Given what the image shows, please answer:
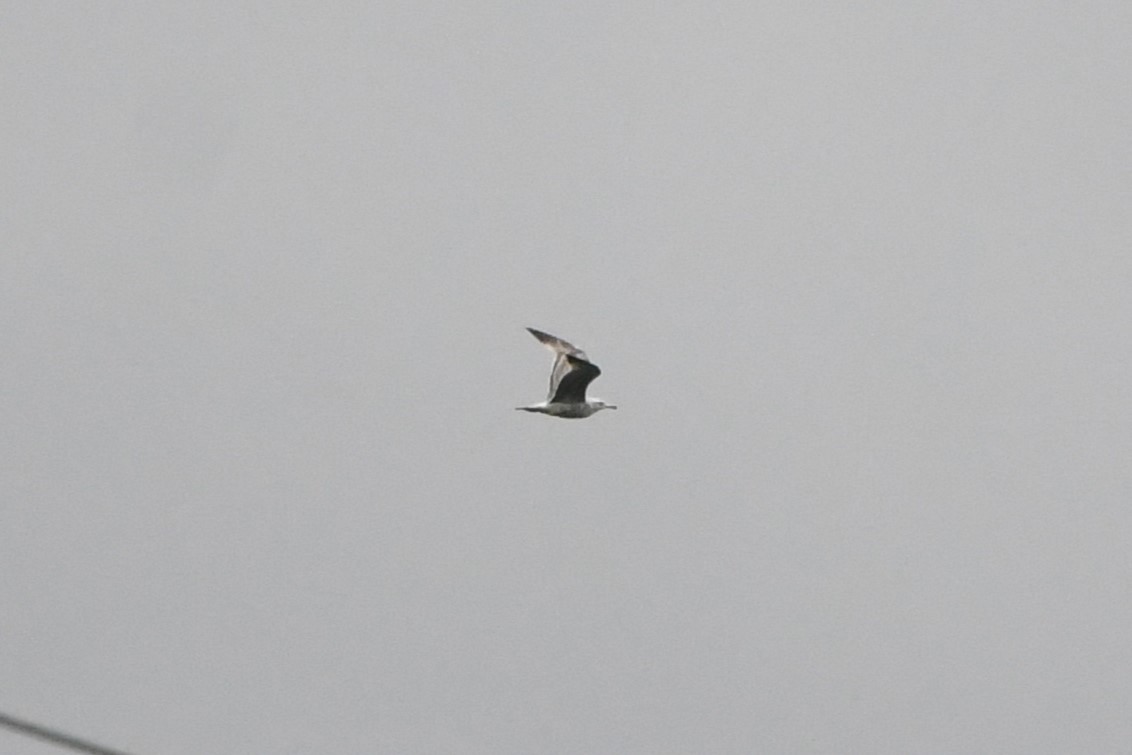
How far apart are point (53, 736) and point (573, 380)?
40525 millimetres

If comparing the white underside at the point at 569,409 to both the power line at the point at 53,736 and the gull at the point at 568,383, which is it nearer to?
the gull at the point at 568,383

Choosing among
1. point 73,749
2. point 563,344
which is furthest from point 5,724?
point 563,344

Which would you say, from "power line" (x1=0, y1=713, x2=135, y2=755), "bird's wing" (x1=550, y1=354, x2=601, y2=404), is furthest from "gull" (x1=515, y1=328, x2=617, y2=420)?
"power line" (x1=0, y1=713, x2=135, y2=755)

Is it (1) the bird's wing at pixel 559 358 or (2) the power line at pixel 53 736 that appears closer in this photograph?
(2) the power line at pixel 53 736

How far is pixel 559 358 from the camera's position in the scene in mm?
42281

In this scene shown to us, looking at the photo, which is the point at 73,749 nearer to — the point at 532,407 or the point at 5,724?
the point at 5,724

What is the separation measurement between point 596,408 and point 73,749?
1622 inches

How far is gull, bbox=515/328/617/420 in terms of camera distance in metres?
41.7

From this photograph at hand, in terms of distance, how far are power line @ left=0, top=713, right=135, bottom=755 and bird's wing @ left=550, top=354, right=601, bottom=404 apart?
38.9m

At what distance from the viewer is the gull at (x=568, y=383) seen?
137ft

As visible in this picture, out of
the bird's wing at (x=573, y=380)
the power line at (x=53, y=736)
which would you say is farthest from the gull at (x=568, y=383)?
the power line at (x=53, y=736)

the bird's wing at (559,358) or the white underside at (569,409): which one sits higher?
the bird's wing at (559,358)

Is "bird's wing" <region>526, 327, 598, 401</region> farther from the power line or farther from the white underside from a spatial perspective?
the power line

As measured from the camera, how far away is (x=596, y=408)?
43.6 m
